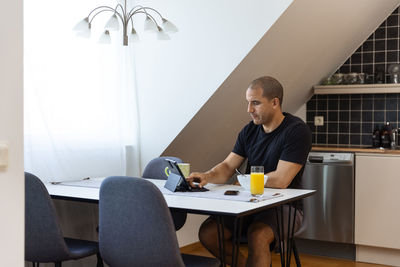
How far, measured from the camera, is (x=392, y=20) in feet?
16.7

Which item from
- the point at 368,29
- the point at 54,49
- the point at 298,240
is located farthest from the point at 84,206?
the point at 368,29

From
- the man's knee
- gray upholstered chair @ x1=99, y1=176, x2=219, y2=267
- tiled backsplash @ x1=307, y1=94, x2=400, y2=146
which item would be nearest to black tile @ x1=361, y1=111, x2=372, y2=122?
tiled backsplash @ x1=307, y1=94, x2=400, y2=146

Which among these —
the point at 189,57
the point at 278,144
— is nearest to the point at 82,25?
the point at 189,57

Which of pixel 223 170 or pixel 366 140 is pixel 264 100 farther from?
pixel 366 140

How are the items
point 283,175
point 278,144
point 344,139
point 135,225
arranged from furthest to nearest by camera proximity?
point 344,139, point 278,144, point 283,175, point 135,225

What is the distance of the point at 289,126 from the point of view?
3123 millimetres

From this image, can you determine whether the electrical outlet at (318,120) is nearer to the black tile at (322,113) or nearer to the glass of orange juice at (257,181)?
the black tile at (322,113)

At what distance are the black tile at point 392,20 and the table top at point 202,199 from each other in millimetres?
2846

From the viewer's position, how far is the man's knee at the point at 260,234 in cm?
279

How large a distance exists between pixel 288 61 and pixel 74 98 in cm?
162
